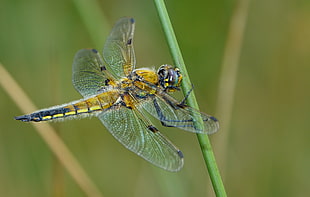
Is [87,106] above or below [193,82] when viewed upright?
above

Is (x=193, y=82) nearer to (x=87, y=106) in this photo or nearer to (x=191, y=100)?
(x=87, y=106)

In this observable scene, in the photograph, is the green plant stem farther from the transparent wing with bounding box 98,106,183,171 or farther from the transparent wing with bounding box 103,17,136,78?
the transparent wing with bounding box 103,17,136,78

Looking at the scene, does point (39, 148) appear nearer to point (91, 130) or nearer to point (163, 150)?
point (91, 130)

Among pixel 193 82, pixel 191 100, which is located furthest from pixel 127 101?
pixel 193 82

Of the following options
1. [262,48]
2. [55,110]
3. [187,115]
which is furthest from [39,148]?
[262,48]

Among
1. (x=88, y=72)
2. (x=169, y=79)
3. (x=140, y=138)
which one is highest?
(x=88, y=72)

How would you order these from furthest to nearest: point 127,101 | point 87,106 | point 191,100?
1. point 87,106
2. point 127,101
3. point 191,100
